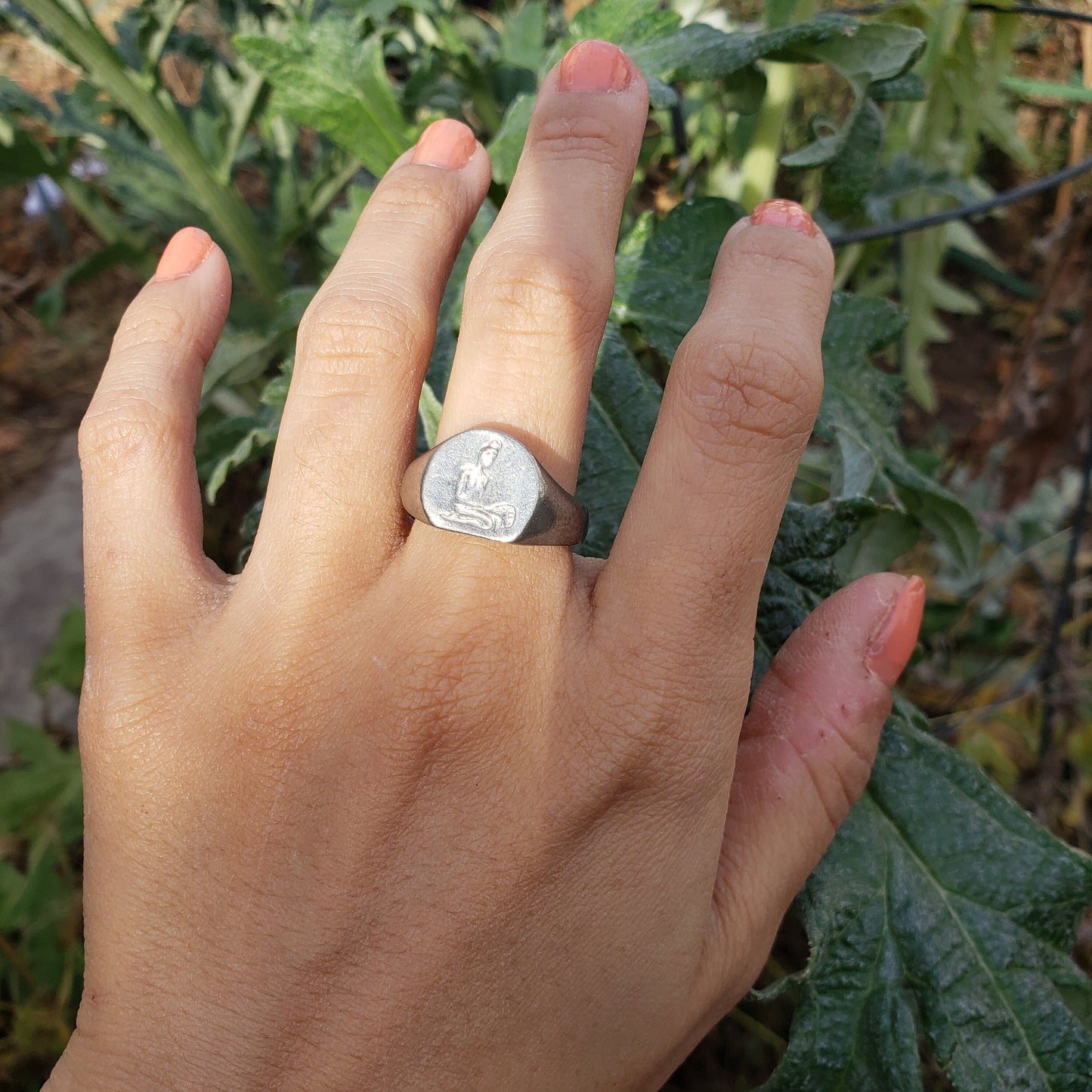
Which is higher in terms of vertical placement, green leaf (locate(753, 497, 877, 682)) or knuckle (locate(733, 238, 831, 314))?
knuckle (locate(733, 238, 831, 314))

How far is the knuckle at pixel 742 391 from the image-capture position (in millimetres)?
760

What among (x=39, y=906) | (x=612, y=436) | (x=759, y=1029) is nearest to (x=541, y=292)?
(x=612, y=436)

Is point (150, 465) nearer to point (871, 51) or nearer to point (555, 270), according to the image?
point (555, 270)

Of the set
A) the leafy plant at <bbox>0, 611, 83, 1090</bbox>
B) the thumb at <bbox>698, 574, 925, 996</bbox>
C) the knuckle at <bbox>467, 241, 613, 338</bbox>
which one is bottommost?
the leafy plant at <bbox>0, 611, 83, 1090</bbox>

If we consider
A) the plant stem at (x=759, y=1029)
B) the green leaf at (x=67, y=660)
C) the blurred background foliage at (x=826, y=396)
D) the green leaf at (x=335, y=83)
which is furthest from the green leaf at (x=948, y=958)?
the green leaf at (x=67, y=660)

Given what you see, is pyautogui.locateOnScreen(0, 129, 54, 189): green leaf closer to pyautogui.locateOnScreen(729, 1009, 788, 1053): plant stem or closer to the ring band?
the ring band

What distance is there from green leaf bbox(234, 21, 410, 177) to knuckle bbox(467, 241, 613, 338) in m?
0.48

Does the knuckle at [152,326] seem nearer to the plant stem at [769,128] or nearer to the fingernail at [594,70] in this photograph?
the fingernail at [594,70]

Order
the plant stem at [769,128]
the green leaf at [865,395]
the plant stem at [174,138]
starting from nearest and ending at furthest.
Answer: the green leaf at [865,395]
the plant stem at [769,128]
the plant stem at [174,138]

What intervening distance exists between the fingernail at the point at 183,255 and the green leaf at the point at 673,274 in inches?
18.0

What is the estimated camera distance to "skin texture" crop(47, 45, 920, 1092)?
2.50ft

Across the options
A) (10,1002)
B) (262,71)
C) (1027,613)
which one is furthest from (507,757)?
(1027,613)

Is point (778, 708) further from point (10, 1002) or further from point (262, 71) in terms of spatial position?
point (10, 1002)

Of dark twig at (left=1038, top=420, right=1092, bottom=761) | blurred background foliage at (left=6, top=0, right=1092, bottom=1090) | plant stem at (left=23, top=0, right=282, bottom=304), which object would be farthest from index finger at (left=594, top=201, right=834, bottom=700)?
plant stem at (left=23, top=0, right=282, bottom=304)
